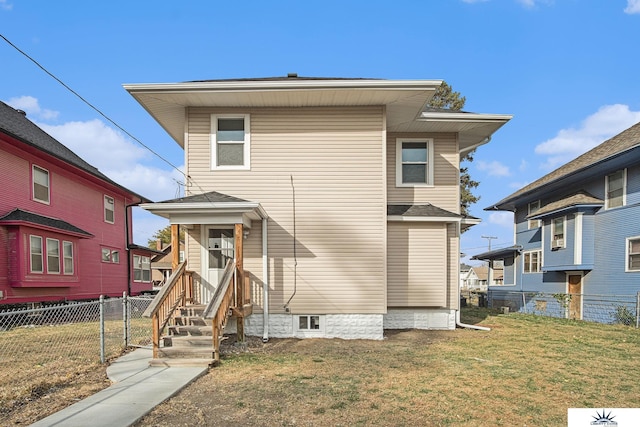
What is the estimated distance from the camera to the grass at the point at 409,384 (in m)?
3.98

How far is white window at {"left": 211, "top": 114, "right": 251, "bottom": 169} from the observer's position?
27.5 ft

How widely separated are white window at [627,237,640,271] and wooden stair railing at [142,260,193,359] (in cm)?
1327

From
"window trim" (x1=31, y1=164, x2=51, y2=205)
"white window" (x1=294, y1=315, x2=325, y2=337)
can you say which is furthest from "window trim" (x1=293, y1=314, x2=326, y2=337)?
"window trim" (x1=31, y1=164, x2=51, y2=205)

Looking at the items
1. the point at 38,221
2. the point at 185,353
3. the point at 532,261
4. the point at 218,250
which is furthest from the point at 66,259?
the point at 532,261

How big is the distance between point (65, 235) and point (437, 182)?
13.6 m

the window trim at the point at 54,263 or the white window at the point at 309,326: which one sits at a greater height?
the window trim at the point at 54,263

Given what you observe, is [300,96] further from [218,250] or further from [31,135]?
[31,135]

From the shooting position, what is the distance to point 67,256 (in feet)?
45.9

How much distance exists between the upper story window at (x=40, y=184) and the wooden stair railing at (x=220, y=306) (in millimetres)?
10186

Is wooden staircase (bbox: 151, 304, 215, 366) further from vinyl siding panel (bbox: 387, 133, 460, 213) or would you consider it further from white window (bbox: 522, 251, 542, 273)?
white window (bbox: 522, 251, 542, 273)

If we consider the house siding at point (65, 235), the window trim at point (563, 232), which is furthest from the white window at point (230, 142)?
the window trim at point (563, 232)

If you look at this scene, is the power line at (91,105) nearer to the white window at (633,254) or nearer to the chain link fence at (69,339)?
the chain link fence at (69,339)

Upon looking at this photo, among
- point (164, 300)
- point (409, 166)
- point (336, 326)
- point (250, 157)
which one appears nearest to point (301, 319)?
point (336, 326)

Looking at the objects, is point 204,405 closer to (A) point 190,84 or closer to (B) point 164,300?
(B) point 164,300
